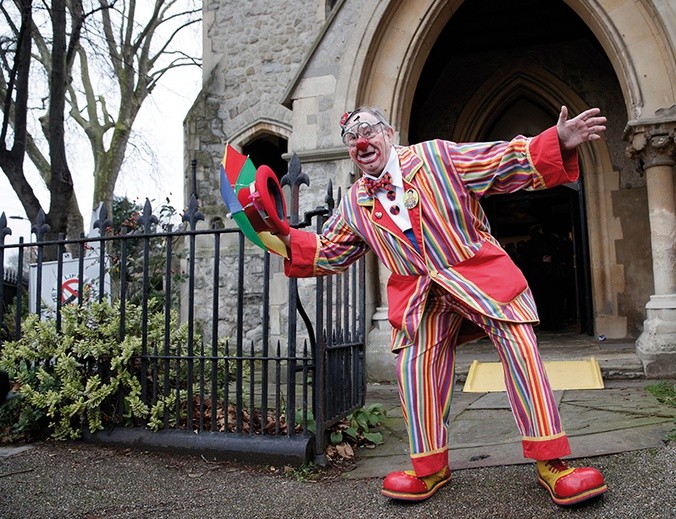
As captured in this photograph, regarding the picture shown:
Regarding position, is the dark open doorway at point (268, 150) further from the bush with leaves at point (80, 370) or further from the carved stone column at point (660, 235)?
the bush with leaves at point (80, 370)

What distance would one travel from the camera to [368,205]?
279cm

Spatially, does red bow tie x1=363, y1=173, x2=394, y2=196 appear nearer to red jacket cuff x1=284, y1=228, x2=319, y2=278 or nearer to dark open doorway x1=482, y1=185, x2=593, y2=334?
red jacket cuff x1=284, y1=228, x2=319, y2=278

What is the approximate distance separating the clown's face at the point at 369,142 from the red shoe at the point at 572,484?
1.39 metres

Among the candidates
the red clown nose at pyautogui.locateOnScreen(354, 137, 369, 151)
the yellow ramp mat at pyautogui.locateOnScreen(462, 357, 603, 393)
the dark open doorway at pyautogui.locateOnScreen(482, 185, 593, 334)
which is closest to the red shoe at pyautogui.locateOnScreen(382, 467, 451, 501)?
the red clown nose at pyautogui.locateOnScreen(354, 137, 369, 151)

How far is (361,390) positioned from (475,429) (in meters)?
0.77

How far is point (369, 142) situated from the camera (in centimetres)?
273

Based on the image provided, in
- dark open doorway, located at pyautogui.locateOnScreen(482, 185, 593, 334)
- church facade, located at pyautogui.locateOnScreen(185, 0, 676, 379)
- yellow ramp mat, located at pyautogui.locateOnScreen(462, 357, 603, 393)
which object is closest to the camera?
yellow ramp mat, located at pyautogui.locateOnScreen(462, 357, 603, 393)

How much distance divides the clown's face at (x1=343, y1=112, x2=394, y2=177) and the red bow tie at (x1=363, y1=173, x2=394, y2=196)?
0.15 feet

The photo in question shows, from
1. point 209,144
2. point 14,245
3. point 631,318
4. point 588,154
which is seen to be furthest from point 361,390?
point 209,144

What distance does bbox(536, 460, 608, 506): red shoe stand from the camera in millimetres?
2383

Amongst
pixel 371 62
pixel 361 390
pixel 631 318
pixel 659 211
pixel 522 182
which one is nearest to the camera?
pixel 522 182

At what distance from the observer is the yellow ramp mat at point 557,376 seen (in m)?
5.30

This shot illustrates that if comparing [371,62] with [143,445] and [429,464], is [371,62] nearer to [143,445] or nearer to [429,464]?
[143,445]

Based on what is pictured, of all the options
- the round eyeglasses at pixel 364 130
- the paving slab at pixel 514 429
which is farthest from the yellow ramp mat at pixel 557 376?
the round eyeglasses at pixel 364 130
